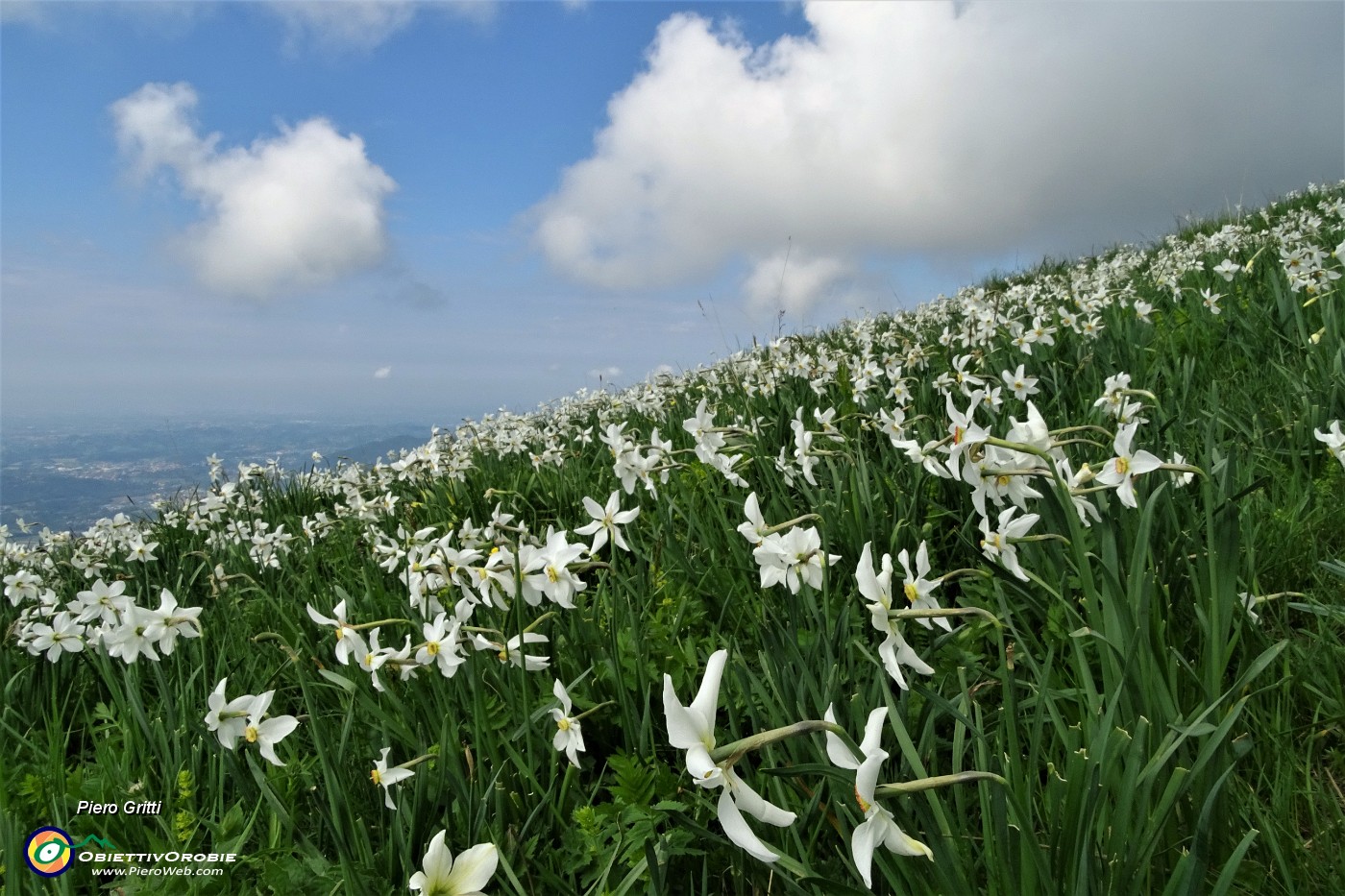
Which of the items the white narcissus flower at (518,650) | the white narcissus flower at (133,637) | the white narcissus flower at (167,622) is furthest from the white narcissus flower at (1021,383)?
the white narcissus flower at (133,637)

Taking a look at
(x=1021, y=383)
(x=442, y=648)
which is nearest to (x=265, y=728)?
(x=442, y=648)

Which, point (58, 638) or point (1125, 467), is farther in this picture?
point (58, 638)

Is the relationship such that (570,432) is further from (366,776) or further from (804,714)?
(804,714)

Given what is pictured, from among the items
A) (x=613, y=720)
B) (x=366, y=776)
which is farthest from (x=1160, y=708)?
(x=366, y=776)

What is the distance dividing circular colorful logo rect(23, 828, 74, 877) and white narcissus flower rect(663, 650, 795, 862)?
7.52 feet

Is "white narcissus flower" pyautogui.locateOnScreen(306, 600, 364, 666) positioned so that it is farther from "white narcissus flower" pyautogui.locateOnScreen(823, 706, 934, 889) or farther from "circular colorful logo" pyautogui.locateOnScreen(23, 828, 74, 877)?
"white narcissus flower" pyautogui.locateOnScreen(823, 706, 934, 889)

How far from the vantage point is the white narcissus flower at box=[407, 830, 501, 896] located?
1272mm

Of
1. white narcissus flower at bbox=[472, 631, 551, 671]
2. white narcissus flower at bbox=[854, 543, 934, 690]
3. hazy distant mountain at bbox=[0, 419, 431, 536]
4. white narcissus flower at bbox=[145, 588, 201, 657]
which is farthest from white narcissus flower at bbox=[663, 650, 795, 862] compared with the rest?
hazy distant mountain at bbox=[0, 419, 431, 536]

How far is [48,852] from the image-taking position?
2.36 metres

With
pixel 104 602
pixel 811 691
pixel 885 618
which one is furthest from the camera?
pixel 104 602

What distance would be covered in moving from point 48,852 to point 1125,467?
339 cm

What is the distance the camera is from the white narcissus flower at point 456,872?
1272 mm

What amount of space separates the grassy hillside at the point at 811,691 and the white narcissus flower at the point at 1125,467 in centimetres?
1

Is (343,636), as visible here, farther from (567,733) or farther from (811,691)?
(811,691)
